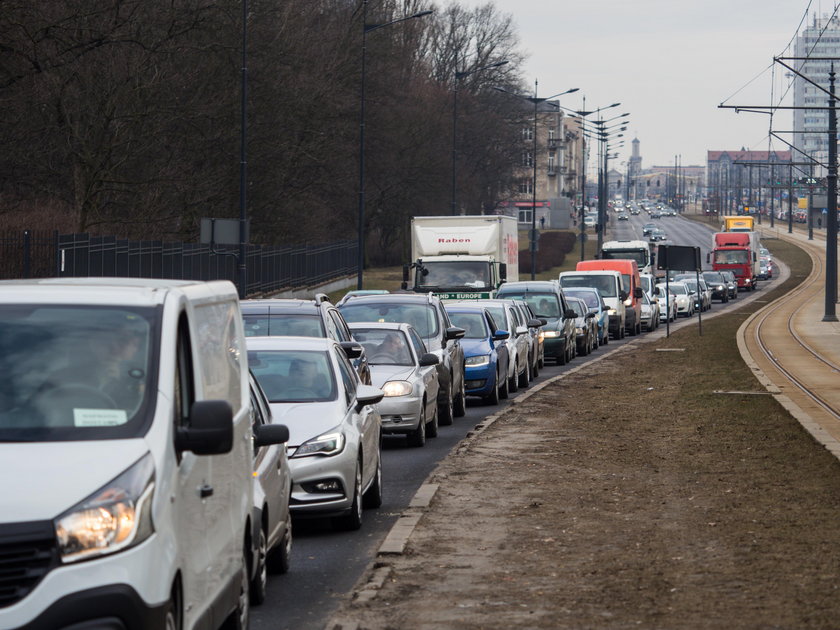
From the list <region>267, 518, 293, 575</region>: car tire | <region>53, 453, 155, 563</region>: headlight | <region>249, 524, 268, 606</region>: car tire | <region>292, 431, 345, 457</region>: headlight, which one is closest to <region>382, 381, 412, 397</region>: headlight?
<region>292, 431, 345, 457</region>: headlight

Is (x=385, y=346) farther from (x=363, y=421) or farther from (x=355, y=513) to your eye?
(x=355, y=513)

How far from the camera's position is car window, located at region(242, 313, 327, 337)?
16.6 meters

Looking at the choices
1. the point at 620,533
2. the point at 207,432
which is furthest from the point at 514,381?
the point at 207,432

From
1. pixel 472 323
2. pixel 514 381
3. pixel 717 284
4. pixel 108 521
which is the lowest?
pixel 717 284

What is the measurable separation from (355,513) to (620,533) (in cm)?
194

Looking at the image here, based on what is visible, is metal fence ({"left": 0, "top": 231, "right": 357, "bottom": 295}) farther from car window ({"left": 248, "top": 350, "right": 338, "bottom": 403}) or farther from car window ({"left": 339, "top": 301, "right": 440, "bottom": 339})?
car window ({"left": 248, "top": 350, "right": 338, "bottom": 403})

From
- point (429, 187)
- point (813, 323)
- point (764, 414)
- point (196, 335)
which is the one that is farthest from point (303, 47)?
point (196, 335)

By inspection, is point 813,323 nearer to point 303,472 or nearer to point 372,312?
point 372,312

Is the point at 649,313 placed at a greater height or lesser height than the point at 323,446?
lesser

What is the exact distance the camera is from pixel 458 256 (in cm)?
3756

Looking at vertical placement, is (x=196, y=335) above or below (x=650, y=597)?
above

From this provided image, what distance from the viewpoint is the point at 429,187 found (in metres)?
78.1

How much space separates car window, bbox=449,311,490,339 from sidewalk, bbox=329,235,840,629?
5.15 meters

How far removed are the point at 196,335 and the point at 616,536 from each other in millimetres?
4834
